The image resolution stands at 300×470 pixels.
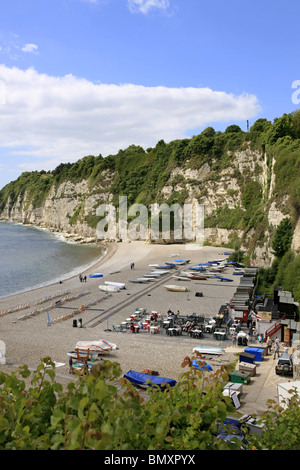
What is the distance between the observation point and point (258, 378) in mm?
18078

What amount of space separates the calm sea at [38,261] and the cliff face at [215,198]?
47.0 feet

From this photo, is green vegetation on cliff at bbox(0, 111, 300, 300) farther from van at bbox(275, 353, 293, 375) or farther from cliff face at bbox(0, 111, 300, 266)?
van at bbox(275, 353, 293, 375)

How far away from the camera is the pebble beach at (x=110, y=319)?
830 inches

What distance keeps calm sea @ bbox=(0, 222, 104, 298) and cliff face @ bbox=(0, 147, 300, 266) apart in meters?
14.3

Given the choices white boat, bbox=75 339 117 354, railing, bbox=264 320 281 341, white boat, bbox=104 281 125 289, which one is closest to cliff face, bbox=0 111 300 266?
railing, bbox=264 320 281 341

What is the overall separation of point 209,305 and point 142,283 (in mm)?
11892

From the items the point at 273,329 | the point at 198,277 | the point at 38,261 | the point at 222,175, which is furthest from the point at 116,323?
the point at 222,175

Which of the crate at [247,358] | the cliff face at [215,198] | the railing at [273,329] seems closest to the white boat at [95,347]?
the crate at [247,358]

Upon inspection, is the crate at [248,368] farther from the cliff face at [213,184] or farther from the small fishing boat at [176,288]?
the small fishing boat at [176,288]

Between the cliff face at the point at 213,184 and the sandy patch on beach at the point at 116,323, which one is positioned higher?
the cliff face at the point at 213,184

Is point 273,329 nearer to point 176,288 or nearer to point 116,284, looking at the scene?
point 176,288

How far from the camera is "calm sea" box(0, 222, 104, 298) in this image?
4759 cm

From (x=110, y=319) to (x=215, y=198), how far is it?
50.8 metres
